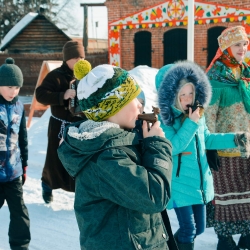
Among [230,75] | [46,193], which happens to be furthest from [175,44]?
[230,75]

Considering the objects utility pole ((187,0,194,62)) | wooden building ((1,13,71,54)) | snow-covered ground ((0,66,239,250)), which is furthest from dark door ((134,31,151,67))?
snow-covered ground ((0,66,239,250))

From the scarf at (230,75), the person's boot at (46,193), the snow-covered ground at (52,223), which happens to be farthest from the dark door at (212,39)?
the scarf at (230,75)

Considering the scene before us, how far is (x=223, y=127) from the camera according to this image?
315cm

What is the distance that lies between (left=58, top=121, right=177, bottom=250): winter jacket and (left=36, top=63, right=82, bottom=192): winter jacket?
7.89ft

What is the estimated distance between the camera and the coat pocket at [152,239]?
154 cm

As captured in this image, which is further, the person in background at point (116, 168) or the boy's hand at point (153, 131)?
the boy's hand at point (153, 131)

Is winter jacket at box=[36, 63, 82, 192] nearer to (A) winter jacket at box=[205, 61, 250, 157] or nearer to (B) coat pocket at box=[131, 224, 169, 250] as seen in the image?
(A) winter jacket at box=[205, 61, 250, 157]

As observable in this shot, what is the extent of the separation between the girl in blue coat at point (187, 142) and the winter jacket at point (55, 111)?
1.51m

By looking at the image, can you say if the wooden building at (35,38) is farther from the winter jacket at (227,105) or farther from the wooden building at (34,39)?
the winter jacket at (227,105)

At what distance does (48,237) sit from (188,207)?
1482 millimetres

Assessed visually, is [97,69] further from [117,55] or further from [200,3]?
[117,55]

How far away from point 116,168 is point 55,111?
2.75 metres

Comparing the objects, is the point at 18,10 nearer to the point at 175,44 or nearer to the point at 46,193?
the point at 175,44

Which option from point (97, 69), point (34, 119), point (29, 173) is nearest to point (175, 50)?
point (34, 119)
